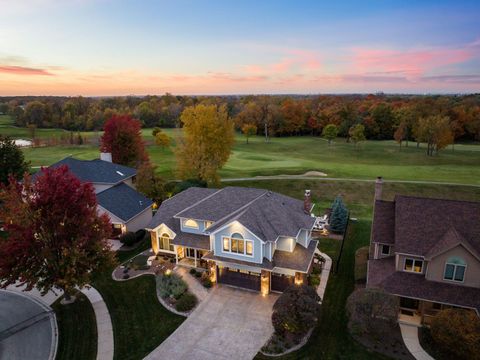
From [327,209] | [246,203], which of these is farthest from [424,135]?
[246,203]

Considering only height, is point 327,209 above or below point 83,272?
below

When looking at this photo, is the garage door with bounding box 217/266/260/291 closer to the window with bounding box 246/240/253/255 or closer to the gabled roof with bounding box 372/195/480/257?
the window with bounding box 246/240/253/255

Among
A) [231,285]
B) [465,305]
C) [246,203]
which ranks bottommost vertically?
[231,285]

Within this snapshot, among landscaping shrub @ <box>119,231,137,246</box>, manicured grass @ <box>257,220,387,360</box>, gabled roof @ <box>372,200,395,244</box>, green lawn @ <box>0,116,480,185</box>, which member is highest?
gabled roof @ <box>372,200,395,244</box>

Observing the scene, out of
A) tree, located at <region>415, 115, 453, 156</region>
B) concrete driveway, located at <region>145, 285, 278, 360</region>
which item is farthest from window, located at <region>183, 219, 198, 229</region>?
tree, located at <region>415, 115, 453, 156</region>

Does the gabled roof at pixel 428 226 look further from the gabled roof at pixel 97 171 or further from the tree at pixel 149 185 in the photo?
the gabled roof at pixel 97 171

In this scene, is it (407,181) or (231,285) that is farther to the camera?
(407,181)

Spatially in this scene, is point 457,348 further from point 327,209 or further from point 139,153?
point 139,153
